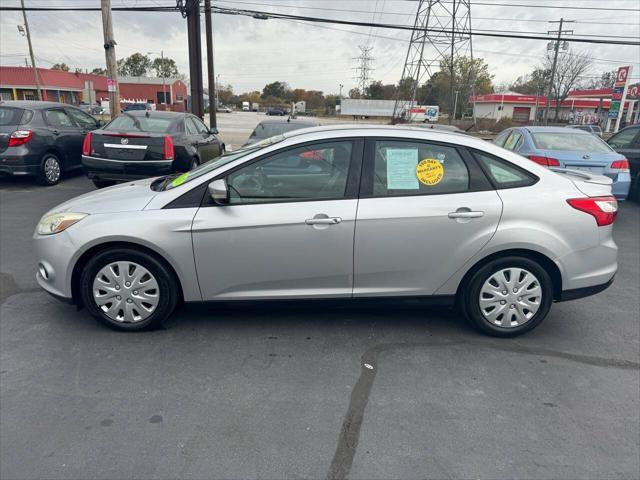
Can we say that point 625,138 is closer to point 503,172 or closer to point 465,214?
point 503,172

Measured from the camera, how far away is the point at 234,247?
11.4 ft

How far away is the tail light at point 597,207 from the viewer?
3596 mm

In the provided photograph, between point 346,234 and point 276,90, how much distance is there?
396 ft

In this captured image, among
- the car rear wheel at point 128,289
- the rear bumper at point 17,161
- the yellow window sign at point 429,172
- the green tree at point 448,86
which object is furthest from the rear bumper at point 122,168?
the green tree at point 448,86

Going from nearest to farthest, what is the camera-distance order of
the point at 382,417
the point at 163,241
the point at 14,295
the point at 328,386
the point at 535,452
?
the point at 535,452, the point at 382,417, the point at 328,386, the point at 163,241, the point at 14,295

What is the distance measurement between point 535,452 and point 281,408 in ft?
4.73

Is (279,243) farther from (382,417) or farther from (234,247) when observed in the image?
(382,417)

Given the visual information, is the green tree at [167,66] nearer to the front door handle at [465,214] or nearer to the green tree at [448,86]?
the green tree at [448,86]

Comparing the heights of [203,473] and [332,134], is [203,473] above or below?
below

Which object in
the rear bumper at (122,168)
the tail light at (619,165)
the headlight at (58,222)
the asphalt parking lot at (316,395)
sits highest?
the tail light at (619,165)

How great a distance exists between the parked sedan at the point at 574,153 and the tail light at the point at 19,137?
8.82 metres

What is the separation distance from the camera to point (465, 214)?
3.50 metres

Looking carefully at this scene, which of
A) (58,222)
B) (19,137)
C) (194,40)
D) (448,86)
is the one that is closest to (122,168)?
(19,137)

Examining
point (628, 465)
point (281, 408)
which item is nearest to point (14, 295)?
point (281, 408)
